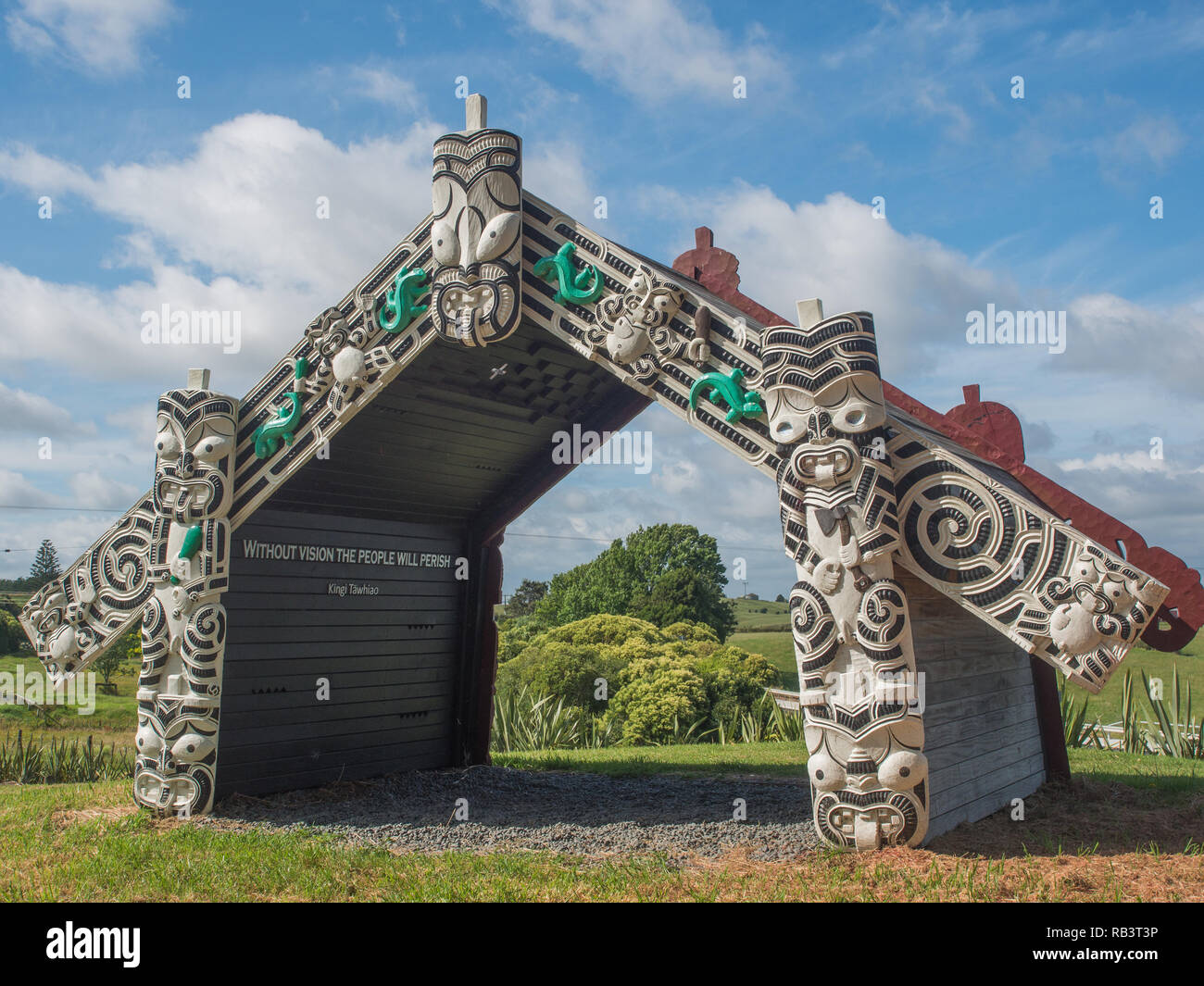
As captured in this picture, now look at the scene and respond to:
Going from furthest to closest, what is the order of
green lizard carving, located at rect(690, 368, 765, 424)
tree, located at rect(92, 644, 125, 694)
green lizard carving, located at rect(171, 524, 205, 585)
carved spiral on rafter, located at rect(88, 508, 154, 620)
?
1. tree, located at rect(92, 644, 125, 694)
2. carved spiral on rafter, located at rect(88, 508, 154, 620)
3. green lizard carving, located at rect(171, 524, 205, 585)
4. green lizard carving, located at rect(690, 368, 765, 424)

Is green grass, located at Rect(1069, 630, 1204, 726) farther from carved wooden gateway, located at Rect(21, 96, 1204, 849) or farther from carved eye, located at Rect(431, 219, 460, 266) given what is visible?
carved eye, located at Rect(431, 219, 460, 266)

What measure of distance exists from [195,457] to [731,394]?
436 centimetres

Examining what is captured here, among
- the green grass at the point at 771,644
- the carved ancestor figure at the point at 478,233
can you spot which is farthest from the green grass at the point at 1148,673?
the carved ancestor figure at the point at 478,233

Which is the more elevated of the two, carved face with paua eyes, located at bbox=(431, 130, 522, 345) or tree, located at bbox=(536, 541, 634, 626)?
carved face with paua eyes, located at bbox=(431, 130, 522, 345)

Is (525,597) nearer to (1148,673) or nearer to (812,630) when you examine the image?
(1148,673)

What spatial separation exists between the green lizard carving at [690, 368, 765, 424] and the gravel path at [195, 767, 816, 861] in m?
2.70

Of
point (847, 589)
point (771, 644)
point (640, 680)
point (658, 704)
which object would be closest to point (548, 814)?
point (847, 589)

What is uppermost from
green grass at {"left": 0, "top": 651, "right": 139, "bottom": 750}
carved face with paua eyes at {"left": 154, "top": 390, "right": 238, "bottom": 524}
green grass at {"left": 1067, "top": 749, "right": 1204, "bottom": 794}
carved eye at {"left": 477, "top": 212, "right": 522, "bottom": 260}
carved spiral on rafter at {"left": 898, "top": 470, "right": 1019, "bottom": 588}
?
carved eye at {"left": 477, "top": 212, "right": 522, "bottom": 260}

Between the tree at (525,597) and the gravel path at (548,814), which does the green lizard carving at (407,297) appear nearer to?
the gravel path at (548,814)

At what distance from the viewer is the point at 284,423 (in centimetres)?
737

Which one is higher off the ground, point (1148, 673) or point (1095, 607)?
point (1095, 607)

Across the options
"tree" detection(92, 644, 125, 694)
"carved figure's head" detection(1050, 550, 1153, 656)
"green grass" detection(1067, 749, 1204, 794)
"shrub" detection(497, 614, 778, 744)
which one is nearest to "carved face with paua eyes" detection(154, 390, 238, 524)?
"carved figure's head" detection(1050, 550, 1153, 656)

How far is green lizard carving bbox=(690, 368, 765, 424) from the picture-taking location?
19.0 feet
